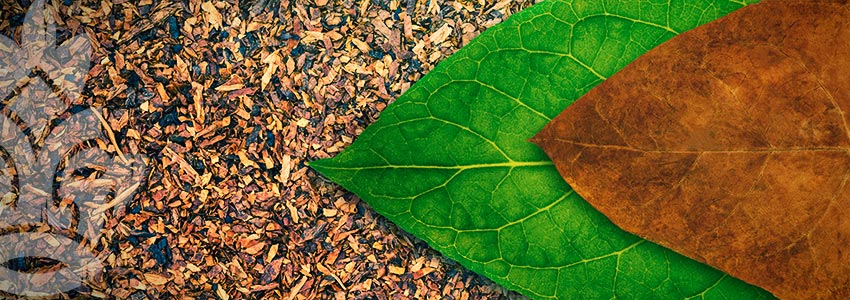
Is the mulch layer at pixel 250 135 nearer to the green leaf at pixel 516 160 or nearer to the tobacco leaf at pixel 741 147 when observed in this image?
the green leaf at pixel 516 160

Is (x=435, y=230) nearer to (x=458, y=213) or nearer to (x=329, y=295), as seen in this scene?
(x=458, y=213)

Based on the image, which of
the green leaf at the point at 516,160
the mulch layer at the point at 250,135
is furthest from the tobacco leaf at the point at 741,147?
the mulch layer at the point at 250,135

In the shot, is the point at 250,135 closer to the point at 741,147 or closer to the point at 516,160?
the point at 516,160

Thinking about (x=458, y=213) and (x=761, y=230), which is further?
(x=458, y=213)

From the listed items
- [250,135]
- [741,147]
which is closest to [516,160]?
[741,147]

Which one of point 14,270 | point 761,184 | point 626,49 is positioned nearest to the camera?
point 761,184

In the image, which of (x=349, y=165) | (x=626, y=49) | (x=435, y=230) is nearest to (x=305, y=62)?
(x=349, y=165)
